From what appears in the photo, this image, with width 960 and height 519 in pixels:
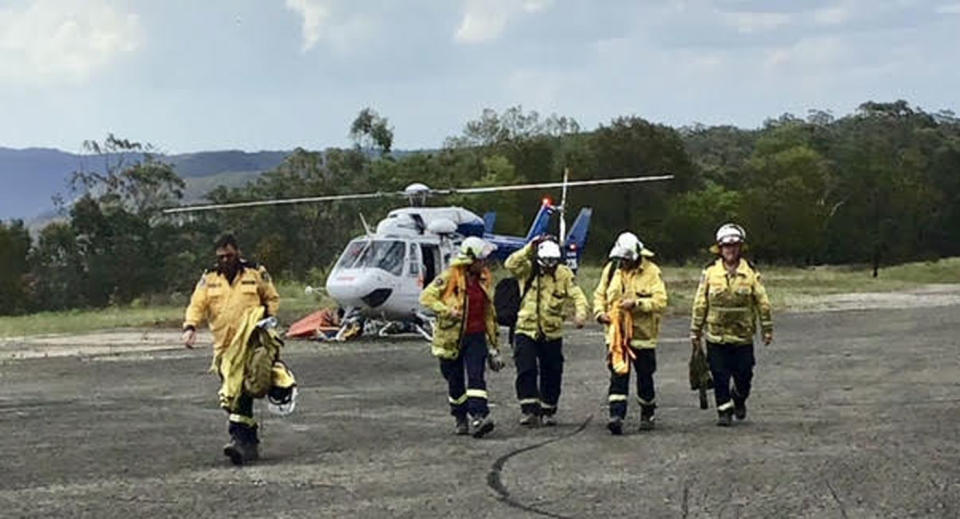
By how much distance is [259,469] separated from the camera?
11281 mm

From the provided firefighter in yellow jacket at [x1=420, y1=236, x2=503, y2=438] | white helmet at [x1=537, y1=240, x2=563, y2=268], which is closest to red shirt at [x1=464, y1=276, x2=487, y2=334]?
firefighter in yellow jacket at [x1=420, y1=236, x2=503, y2=438]

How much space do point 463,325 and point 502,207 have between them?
57.7 meters

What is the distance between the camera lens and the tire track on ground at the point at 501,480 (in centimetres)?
932

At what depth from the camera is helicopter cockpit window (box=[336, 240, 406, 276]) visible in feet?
88.3

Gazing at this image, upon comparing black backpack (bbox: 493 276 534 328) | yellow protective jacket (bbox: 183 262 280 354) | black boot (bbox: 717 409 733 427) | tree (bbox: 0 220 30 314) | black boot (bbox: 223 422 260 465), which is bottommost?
tree (bbox: 0 220 30 314)

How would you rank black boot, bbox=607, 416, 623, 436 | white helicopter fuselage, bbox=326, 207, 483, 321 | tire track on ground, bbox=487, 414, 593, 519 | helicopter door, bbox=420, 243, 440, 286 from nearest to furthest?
tire track on ground, bbox=487, 414, 593, 519 → black boot, bbox=607, 416, 623, 436 → white helicopter fuselage, bbox=326, 207, 483, 321 → helicopter door, bbox=420, 243, 440, 286

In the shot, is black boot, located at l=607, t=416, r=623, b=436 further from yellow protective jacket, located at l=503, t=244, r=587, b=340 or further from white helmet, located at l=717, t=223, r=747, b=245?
white helmet, located at l=717, t=223, r=747, b=245

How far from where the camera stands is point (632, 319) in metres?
13.3

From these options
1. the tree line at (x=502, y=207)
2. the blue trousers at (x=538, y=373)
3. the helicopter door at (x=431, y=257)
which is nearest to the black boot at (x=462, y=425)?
the blue trousers at (x=538, y=373)

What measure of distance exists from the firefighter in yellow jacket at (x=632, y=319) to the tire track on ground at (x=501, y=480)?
531 millimetres

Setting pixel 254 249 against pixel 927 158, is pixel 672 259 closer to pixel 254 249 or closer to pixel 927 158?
pixel 254 249

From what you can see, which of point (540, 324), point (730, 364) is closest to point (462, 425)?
point (540, 324)

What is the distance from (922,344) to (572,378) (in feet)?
25.6

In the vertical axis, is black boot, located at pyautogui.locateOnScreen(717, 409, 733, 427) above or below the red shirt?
below
